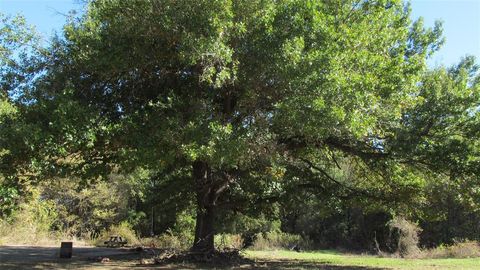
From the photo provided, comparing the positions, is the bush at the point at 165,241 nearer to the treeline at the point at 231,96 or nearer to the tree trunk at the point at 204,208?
the tree trunk at the point at 204,208

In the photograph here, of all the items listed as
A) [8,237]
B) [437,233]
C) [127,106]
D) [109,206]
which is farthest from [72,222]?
[437,233]

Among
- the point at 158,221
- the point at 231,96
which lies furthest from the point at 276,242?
the point at 231,96

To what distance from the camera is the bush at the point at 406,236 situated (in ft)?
95.2

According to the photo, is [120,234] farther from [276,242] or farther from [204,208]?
[204,208]

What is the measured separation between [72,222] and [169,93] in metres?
26.8

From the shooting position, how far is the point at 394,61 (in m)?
13.4

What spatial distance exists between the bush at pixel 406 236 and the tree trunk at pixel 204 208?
15.2 m

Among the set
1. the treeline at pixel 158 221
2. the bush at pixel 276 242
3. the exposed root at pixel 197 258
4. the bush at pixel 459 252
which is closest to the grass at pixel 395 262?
the exposed root at pixel 197 258

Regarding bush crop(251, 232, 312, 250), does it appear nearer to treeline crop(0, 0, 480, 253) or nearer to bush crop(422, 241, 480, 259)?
bush crop(422, 241, 480, 259)

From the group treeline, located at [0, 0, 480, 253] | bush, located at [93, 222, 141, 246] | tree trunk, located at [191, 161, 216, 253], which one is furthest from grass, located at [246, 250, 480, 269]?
bush, located at [93, 222, 141, 246]

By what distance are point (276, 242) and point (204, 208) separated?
65.5 feet

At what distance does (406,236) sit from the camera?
3019 cm

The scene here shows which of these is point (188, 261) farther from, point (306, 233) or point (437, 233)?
point (306, 233)

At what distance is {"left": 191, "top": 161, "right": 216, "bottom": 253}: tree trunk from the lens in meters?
18.1
